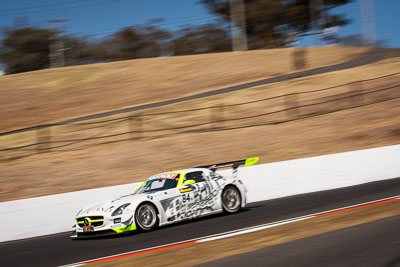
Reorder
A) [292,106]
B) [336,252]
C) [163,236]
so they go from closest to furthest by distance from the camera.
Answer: [336,252] → [163,236] → [292,106]

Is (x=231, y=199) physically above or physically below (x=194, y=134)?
below

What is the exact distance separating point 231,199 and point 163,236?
10.4 ft

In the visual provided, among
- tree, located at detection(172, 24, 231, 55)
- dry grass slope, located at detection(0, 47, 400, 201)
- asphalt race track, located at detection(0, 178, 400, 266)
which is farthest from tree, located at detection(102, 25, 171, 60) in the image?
asphalt race track, located at detection(0, 178, 400, 266)

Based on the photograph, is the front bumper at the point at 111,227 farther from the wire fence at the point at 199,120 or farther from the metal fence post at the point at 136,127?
the metal fence post at the point at 136,127

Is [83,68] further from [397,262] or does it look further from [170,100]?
[397,262]

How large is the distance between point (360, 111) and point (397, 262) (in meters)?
22.6

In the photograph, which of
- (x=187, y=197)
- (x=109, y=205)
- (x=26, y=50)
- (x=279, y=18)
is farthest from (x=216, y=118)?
(x=26, y=50)

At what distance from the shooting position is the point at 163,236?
10.0m

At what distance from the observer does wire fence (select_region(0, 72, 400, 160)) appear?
937 inches

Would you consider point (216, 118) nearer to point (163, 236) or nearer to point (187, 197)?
point (187, 197)

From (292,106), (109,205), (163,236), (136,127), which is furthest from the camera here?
(292,106)

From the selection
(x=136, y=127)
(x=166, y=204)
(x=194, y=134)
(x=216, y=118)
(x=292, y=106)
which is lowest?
(x=166, y=204)

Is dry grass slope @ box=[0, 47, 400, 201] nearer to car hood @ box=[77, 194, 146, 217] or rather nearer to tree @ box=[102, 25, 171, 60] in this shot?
car hood @ box=[77, 194, 146, 217]

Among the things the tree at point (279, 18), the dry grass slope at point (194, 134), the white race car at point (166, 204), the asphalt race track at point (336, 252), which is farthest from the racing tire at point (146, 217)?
the tree at point (279, 18)
